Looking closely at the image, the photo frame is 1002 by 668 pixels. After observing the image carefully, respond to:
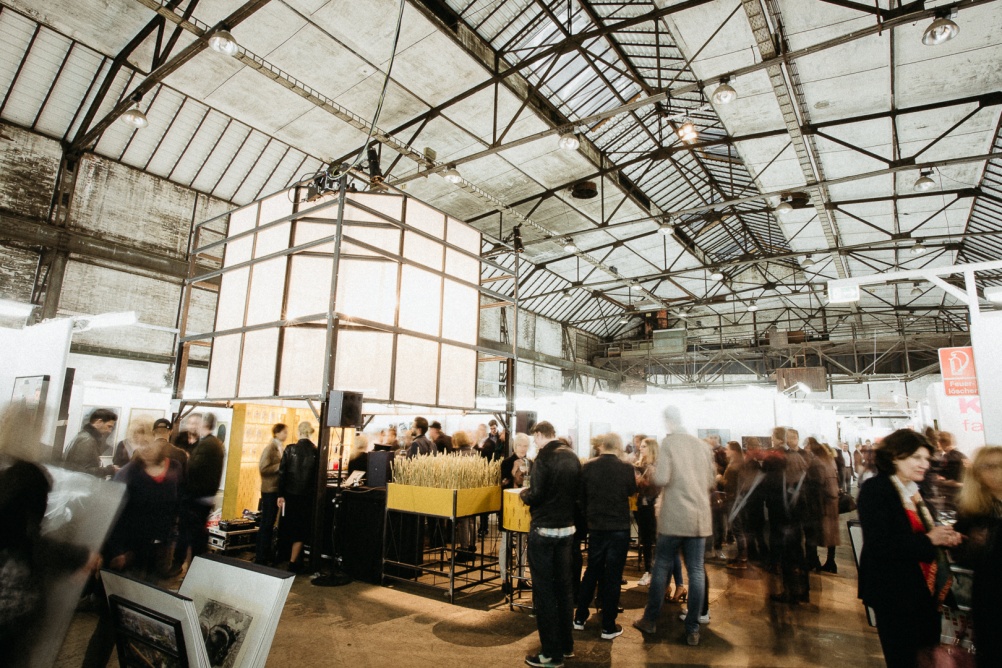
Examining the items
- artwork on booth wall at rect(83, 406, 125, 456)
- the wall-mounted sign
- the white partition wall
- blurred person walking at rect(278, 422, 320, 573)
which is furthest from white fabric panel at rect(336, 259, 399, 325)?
→ the wall-mounted sign

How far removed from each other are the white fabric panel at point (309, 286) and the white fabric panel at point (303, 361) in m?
0.25

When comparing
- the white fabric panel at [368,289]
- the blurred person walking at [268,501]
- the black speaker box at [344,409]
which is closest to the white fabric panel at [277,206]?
the white fabric panel at [368,289]

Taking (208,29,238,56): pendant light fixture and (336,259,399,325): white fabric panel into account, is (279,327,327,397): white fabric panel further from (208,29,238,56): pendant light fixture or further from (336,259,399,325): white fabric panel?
(208,29,238,56): pendant light fixture

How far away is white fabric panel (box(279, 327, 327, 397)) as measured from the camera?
6465 mm

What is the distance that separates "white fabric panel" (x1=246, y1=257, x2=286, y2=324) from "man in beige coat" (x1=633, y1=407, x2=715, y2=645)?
16.5 ft

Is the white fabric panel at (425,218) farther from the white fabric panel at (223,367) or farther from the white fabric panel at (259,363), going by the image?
the white fabric panel at (223,367)

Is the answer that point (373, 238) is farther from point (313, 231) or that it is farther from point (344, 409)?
point (344, 409)

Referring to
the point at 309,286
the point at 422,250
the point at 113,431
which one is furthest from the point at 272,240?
the point at 113,431

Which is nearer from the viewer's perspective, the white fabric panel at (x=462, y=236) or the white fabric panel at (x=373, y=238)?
the white fabric panel at (x=373, y=238)

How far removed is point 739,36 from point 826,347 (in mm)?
14735

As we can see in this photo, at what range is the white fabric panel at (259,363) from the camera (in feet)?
21.7

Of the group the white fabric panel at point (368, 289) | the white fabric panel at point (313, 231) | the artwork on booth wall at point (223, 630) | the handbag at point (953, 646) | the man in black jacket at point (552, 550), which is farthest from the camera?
the white fabric panel at point (313, 231)

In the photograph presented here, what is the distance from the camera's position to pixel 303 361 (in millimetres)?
6527

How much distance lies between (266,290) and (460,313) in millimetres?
2644
